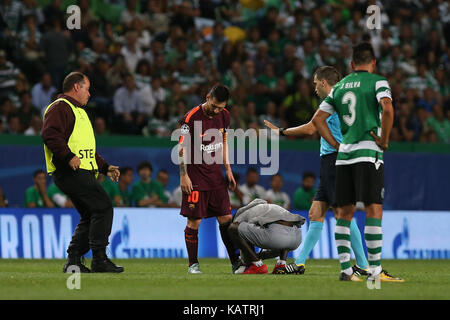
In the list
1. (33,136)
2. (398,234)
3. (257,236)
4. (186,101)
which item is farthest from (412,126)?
(257,236)

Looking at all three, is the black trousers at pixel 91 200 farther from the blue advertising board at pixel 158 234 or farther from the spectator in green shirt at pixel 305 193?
the spectator in green shirt at pixel 305 193

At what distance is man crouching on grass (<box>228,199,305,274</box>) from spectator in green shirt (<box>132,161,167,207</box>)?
616cm

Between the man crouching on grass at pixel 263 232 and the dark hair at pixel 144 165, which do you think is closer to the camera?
the man crouching on grass at pixel 263 232

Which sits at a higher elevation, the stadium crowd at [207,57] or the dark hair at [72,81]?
the stadium crowd at [207,57]

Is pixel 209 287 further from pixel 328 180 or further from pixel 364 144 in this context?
pixel 328 180

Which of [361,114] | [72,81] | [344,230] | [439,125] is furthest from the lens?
[439,125]

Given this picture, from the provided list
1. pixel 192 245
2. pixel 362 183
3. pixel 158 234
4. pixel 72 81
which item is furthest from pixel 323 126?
pixel 158 234

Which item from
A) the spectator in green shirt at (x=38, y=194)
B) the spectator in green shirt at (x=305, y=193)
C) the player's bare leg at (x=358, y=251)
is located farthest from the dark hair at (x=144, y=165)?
the player's bare leg at (x=358, y=251)

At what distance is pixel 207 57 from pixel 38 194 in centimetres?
572

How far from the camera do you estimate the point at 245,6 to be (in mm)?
23797

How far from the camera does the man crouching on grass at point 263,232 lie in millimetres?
11039

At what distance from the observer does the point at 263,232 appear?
11156 millimetres

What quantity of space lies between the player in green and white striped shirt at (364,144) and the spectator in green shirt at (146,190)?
8.38m

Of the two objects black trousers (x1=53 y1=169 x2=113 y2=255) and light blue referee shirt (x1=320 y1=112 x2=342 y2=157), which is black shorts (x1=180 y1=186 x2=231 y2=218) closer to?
black trousers (x1=53 y1=169 x2=113 y2=255)
